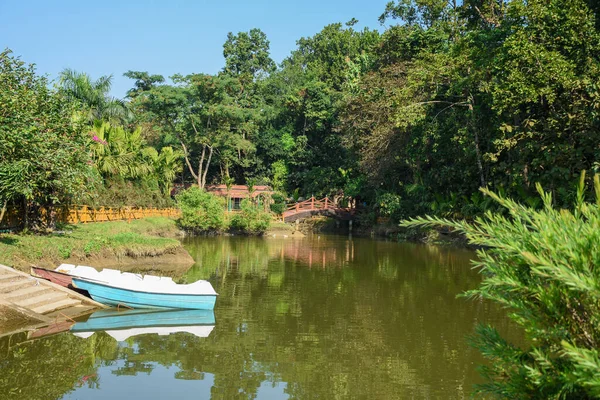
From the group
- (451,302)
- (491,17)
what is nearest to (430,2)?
(491,17)

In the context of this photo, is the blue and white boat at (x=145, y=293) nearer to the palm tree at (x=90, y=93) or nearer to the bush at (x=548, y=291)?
the bush at (x=548, y=291)

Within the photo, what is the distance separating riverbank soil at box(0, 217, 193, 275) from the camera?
14.7 metres

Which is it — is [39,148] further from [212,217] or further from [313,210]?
[313,210]

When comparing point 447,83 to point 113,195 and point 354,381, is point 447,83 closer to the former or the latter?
point 113,195

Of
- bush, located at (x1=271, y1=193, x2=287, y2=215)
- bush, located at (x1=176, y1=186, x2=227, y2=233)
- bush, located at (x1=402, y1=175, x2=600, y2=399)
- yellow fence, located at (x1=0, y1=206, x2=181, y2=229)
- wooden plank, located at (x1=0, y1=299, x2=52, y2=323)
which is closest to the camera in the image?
bush, located at (x1=402, y1=175, x2=600, y2=399)

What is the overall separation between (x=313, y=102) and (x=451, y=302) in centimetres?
3720

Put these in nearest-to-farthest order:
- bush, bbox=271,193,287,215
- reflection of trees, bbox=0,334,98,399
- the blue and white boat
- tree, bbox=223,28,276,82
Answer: reflection of trees, bbox=0,334,98,399 → the blue and white boat → bush, bbox=271,193,287,215 → tree, bbox=223,28,276,82

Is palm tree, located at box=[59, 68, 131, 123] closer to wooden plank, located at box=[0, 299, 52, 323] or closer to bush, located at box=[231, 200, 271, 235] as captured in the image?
bush, located at box=[231, 200, 271, 235]

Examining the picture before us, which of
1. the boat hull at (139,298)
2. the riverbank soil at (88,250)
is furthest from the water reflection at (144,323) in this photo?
the riverbank soil at (88,250)

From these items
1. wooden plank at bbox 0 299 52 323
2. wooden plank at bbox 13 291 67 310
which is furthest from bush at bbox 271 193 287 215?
wooden plank at bbox 0 299 52 323

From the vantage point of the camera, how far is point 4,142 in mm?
14812

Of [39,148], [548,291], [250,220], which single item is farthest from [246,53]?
[548,291]

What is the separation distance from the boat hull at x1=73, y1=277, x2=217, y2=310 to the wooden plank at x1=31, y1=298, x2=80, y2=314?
1.19ft

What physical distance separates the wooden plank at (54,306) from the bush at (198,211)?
841 inches
